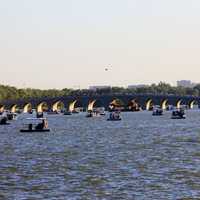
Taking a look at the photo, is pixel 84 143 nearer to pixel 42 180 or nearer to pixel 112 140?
pixel 112 140

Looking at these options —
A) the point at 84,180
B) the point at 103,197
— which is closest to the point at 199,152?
the point at 84,180

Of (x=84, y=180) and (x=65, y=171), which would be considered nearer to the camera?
(x=84, y=180)

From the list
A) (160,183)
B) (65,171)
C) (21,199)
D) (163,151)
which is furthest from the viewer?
(163,151)

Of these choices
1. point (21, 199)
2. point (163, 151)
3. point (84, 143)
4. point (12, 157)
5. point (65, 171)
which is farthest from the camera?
point (84, 143)

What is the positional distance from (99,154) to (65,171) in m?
16.4

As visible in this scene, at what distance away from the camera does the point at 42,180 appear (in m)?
59.2

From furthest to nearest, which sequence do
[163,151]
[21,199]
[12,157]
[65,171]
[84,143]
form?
[84,143] → [163,151] → [12,157] → [65,171] → [21,199]

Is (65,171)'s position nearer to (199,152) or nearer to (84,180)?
(84,180)

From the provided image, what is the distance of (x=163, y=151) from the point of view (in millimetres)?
84500

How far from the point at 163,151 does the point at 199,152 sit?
3.89 metres

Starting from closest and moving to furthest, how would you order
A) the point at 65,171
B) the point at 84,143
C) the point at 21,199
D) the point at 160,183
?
the point at 21,199 < the point at 160,183 < the point at 65,171 < the point at 84,143

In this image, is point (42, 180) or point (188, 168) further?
point (188, 168)

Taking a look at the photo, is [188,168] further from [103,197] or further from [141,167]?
[103,197]

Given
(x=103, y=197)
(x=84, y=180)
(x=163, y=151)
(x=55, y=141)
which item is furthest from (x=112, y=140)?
(x=103, y=197)
